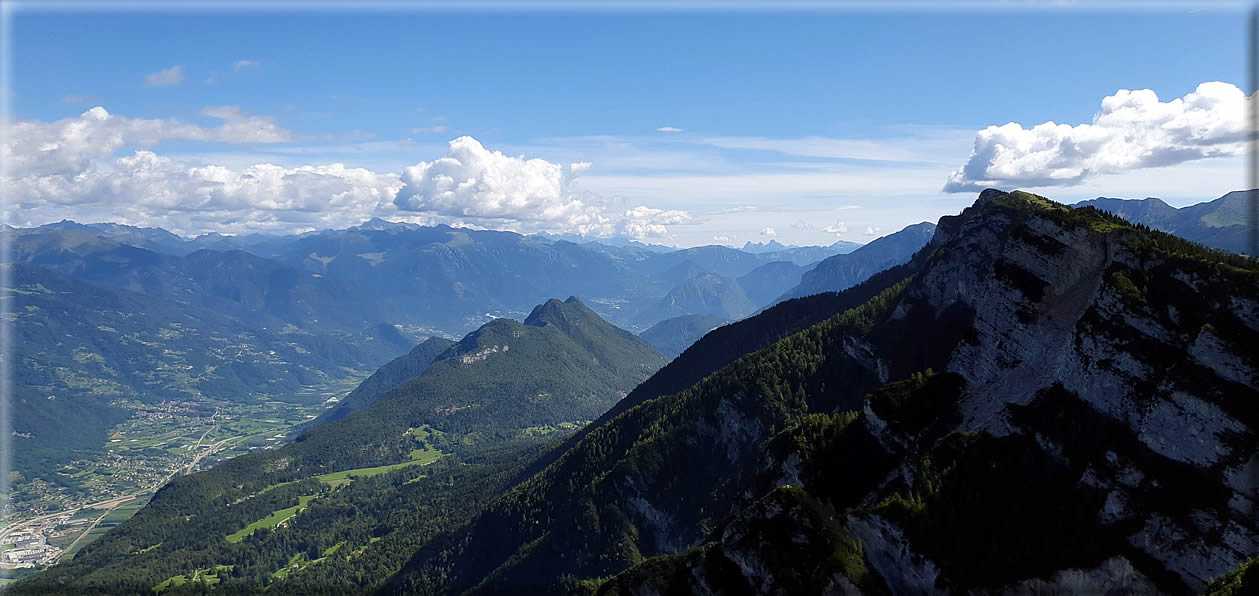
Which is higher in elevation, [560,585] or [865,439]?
[865,439]

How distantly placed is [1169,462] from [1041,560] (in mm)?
12029

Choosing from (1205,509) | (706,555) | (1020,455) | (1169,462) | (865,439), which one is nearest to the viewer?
(1205,509)

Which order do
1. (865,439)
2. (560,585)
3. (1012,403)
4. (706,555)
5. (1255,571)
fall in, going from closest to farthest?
(1255,571)
(1012,403)
(706,555)
(865,439)
(560,585)

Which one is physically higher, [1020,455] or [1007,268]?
[1007,268]

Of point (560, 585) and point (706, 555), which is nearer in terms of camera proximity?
point (706, 555)

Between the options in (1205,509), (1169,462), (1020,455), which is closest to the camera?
(1205,509)

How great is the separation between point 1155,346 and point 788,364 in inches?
4098

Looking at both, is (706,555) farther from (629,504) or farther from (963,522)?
(629,504)

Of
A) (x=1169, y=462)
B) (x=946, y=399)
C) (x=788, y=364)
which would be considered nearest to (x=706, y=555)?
(x=946, y=399)

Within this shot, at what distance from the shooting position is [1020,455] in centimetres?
5941

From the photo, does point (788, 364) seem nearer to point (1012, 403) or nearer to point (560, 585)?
point (560, 585)

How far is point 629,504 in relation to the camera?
16375 centimetres

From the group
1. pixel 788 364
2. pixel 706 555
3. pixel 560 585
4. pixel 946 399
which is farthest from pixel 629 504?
pixel 946 399

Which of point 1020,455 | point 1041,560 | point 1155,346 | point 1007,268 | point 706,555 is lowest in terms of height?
point 706,555
